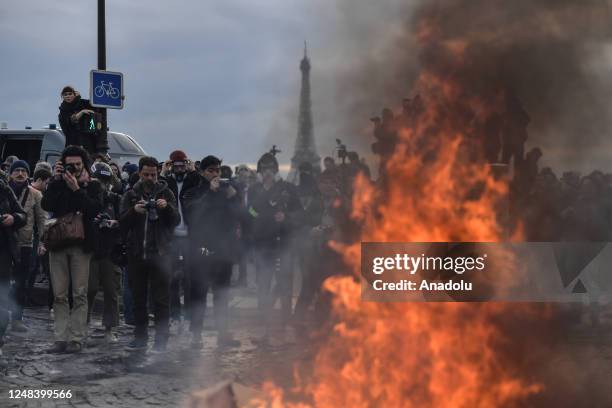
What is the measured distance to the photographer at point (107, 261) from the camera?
323 inches

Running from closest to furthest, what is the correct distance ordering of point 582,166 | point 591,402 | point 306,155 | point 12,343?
point 591,402 → point 12,343 → point 582,166 → point 306,155

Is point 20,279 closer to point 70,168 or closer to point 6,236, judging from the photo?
point 6,236

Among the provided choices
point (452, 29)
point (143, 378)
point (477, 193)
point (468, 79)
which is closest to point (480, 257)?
point (477, 193)

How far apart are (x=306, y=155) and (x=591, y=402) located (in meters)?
8.01

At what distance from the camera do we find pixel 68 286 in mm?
7867

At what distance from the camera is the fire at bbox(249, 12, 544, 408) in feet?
18.1

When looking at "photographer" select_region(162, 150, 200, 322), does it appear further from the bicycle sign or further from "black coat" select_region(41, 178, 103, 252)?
the bicycle sign

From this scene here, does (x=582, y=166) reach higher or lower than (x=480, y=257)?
higher

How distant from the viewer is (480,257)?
281 inches

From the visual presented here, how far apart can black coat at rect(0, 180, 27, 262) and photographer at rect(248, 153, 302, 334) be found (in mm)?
2933

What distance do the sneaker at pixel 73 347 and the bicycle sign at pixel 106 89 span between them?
15.7 feet

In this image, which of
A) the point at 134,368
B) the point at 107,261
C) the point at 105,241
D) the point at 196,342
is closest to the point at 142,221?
the point at 105,241

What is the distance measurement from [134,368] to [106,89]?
5.88 meters

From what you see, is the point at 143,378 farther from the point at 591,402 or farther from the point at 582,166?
the point at 582,166
